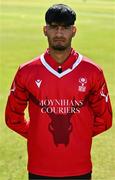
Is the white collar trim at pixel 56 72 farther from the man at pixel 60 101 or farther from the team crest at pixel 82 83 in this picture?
the team crest at pixel 82 83

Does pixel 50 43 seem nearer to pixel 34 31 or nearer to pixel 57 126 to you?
pixel 57 126

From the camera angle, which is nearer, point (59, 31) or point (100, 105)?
point (59, 31)

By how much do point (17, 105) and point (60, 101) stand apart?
0.48 metres

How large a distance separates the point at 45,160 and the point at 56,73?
0.72 m

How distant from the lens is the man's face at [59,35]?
484 centimetres

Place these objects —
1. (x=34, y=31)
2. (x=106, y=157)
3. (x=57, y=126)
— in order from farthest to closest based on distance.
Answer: (x=34, y=31) < (x=106, y=157) < (x=57, y=126)

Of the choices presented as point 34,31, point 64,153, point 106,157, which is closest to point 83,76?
point 64,153

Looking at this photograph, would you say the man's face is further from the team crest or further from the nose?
the team crest

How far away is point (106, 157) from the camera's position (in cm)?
874

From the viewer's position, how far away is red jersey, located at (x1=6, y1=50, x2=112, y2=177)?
15.9 feet

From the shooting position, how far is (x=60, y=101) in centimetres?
485

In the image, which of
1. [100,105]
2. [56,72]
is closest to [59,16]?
[56,72]

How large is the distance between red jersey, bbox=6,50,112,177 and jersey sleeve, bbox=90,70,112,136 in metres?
0.01

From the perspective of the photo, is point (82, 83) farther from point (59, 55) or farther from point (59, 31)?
point (59, 31)
